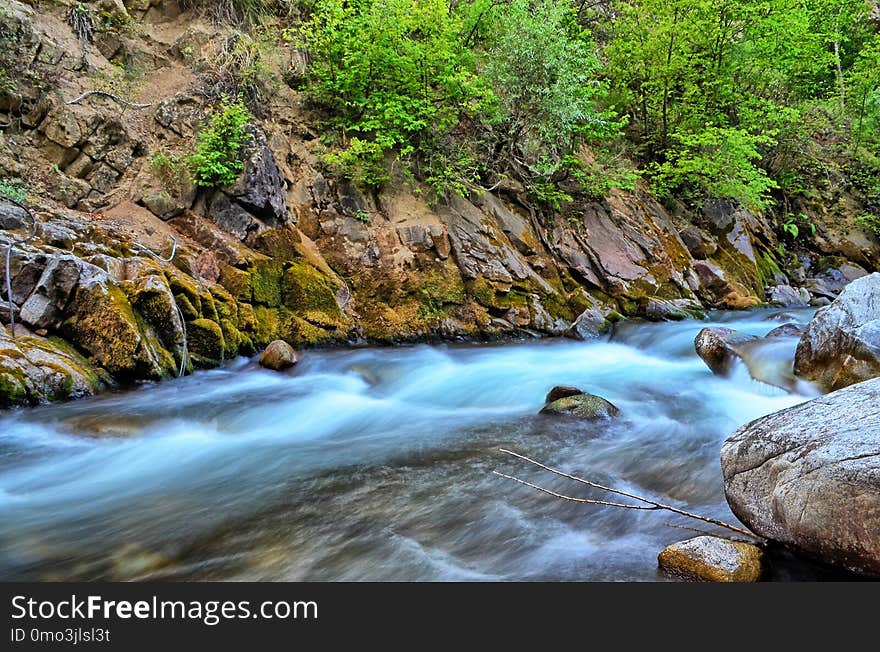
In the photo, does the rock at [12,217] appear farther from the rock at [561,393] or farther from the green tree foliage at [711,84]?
the green tree foliage at [711,84]

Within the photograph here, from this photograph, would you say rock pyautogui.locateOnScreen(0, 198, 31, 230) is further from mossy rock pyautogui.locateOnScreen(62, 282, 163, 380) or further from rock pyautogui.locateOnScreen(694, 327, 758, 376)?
rock pyautogui.locateOnScreen(694, 327, 758, 376)

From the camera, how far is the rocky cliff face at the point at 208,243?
20.2 ft

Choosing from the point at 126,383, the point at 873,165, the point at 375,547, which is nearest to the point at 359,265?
the point at 126,383

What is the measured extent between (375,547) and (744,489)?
89.9 inches

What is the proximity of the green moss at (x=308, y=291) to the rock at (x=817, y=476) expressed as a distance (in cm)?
643

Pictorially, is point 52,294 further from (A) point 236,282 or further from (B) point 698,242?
(B) point 698,242

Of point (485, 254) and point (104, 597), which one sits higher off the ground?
point (485, 254)

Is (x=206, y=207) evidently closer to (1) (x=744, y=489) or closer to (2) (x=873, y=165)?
(1) (x=744, y=489)

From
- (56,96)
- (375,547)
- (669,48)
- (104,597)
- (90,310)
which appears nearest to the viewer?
(104,597)

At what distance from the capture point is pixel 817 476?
8.73ft

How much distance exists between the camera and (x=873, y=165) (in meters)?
16.7

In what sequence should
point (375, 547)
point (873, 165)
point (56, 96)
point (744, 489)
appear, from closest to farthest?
point (744, 489) < point (375, 547) < point (56, 96) < point (873, 165)

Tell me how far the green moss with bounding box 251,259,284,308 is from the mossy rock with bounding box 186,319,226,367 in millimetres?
988

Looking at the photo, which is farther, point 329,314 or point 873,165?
point 873,165
